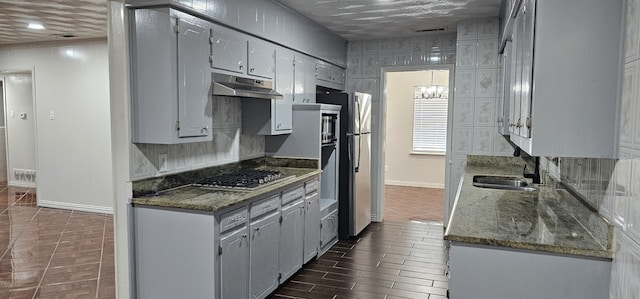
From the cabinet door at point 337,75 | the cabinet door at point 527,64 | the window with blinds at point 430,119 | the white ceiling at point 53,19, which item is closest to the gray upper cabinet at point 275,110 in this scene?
the cabinet door at point 337,75

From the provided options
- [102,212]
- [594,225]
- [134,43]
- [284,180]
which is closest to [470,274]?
[594,225]

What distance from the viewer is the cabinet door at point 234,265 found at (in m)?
2.73

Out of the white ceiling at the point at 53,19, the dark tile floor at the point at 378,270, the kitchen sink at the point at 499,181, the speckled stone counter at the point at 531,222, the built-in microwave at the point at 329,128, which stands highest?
the white ceiling at the point at 53,19

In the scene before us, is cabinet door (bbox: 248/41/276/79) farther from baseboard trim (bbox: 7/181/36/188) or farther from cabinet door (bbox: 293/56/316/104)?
baseboard trim (bbox: 7/181/36/188)

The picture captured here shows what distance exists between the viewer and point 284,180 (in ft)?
11.7

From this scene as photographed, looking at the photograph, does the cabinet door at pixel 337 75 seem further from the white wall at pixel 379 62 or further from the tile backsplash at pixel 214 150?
the tile backsplash at pixel 214 150

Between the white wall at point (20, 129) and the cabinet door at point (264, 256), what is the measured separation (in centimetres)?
582

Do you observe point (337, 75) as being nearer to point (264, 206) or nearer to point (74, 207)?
point (264, 206)

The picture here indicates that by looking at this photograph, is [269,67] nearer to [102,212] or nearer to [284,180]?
[284,180]

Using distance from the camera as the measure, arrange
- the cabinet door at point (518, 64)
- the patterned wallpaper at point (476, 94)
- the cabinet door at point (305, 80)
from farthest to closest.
Answer: the patterned wallpaper at point (476, 94)
the cabinet door at point (305, 80)
the cabinet door at point (518, 64)

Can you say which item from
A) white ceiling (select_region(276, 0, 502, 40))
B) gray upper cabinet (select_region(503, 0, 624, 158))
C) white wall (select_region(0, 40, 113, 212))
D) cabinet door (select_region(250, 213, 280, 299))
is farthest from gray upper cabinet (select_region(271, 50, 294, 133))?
white wall (select_region(0, 40, 113, 212))

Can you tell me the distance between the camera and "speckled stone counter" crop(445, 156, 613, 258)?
1739 millimetres

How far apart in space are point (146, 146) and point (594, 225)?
2.63 m

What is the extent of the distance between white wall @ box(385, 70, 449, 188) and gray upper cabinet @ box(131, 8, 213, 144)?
647 centimetres
